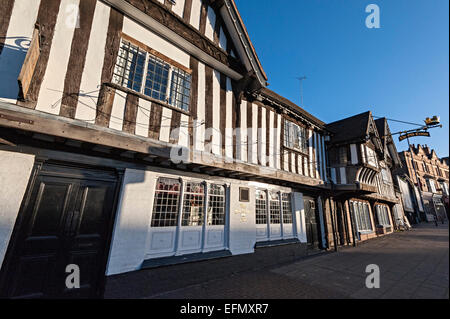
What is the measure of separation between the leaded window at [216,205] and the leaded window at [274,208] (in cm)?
279

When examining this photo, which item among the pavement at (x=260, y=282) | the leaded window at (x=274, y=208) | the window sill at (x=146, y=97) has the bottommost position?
the pavement at (x=260, y=282)

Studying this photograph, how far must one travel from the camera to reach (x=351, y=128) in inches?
504

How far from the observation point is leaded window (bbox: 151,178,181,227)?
5293mm

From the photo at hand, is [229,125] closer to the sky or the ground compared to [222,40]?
closer to the ground

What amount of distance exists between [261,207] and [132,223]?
517cm

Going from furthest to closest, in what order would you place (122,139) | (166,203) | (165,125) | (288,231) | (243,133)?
(288,231)
(243,133)
(166,203)
(165,125)
(122,139)

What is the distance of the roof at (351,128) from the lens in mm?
11719

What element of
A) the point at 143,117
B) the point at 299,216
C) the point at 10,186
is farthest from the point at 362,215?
the point at 10,186

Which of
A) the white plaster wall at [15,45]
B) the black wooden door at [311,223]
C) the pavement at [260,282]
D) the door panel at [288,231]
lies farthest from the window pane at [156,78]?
the black wooden door at [311,223]

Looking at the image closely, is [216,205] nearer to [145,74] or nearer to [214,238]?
[214,238]

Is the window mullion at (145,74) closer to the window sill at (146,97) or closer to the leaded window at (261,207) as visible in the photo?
the window sill at (146,97)

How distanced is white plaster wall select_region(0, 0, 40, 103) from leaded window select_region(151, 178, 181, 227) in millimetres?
3482

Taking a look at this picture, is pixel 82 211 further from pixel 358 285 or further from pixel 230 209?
pixel 358 285

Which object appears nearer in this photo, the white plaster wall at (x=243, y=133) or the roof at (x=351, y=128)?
the white plaster wall at (x=243, y=133)
